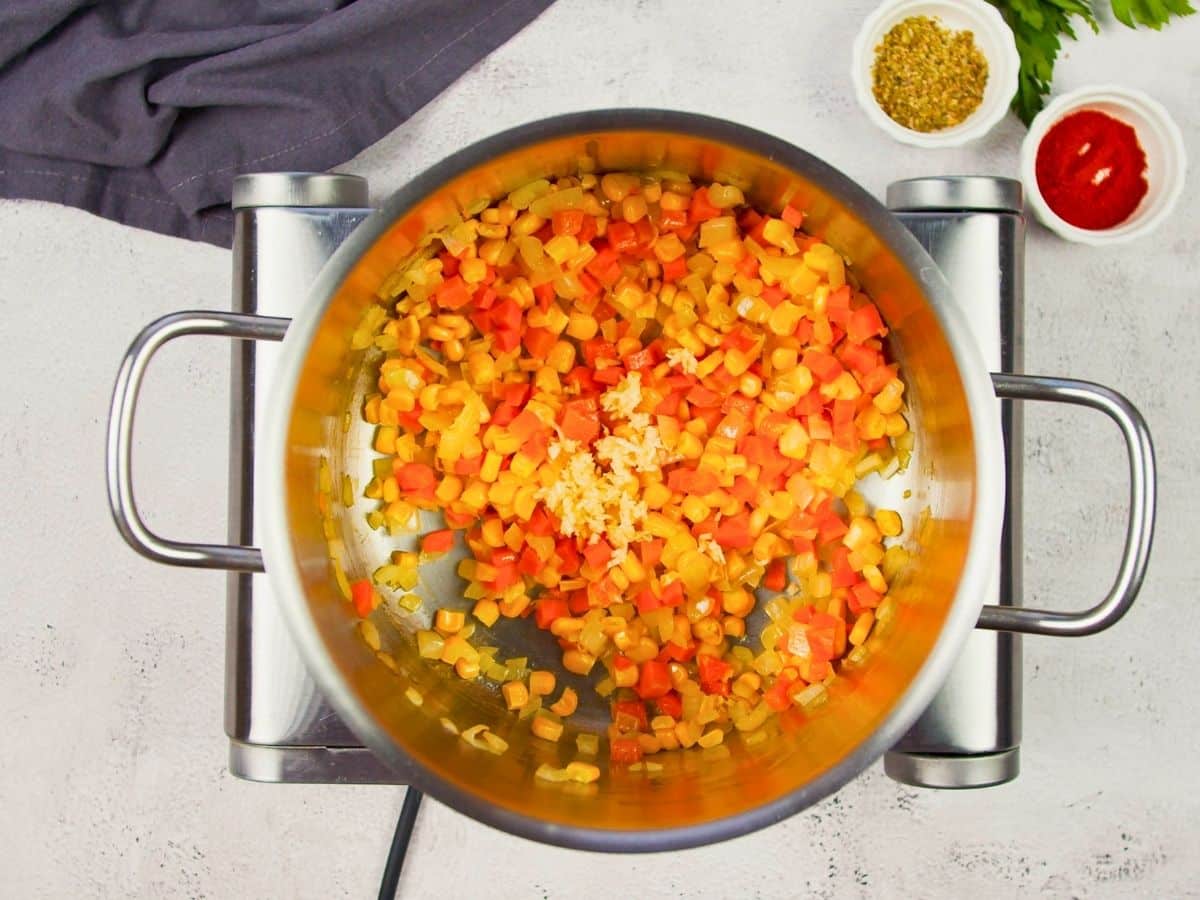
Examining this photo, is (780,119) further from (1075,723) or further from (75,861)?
(75,861)

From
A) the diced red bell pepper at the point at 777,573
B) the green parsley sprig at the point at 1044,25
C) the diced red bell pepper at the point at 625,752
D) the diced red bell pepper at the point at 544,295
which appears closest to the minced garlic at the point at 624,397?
the diced red bell pepper at the point at 544,295

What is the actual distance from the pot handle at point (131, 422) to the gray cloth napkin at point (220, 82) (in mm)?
343

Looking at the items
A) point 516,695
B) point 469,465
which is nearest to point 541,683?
point 516,695

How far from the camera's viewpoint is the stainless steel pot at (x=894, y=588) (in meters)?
0.84

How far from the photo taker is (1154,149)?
1.14 meters

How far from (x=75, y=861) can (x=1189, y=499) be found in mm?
1376

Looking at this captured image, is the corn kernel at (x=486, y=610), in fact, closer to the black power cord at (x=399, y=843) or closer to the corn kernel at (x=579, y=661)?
the corn kernel at (x=579, y=661)

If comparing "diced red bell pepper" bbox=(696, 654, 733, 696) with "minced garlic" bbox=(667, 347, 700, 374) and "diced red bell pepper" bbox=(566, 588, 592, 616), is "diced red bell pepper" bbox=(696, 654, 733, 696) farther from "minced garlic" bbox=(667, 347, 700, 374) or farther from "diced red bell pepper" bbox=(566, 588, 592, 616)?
"minced garlic" bbox=(667, 347, 700, 374)

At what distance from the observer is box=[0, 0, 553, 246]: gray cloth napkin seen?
45.4 inches

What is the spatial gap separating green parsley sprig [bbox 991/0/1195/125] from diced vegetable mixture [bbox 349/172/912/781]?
38 cm

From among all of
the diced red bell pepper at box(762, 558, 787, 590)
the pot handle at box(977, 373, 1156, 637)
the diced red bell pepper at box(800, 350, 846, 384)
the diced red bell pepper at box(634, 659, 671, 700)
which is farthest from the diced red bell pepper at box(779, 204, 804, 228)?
the diced red bell pepper at box(634, 659, 671, 700)

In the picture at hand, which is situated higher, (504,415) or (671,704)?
(504,415)

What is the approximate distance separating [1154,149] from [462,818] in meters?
1.07

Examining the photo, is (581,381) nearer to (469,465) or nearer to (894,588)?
(469,465)
